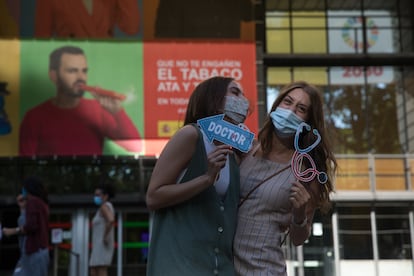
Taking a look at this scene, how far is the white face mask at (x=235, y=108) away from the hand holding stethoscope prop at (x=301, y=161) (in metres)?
0.27

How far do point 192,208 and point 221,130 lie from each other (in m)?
0.32

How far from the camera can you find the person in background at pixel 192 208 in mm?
2418

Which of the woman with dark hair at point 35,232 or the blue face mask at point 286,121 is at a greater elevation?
the blue face mask at point 286,121

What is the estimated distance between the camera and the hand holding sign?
2.51m

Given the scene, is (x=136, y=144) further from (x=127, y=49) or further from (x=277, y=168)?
(x=277, y=168)

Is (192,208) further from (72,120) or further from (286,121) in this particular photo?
(72,120)

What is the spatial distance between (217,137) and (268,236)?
49cm

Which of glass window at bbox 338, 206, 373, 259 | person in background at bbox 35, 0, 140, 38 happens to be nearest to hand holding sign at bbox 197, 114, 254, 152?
person in background at bbox 35, 0, 140, 38

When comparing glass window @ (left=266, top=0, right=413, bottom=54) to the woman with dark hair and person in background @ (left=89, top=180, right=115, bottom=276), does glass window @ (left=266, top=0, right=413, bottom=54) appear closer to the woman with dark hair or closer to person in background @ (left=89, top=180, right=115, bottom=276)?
person in background @ (left=89, top=180, right=115, bottom=276)

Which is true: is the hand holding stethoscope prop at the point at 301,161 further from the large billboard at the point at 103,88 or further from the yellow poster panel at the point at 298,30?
the yellow poster panel at the point at 298,30

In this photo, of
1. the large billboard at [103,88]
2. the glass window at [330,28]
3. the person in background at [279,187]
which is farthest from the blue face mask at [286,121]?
the glass window at [330,28]

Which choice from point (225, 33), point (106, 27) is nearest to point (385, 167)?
point (225, 33)

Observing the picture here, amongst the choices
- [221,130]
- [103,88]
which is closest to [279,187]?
[221,130]

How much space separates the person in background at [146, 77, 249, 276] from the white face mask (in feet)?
0.47
